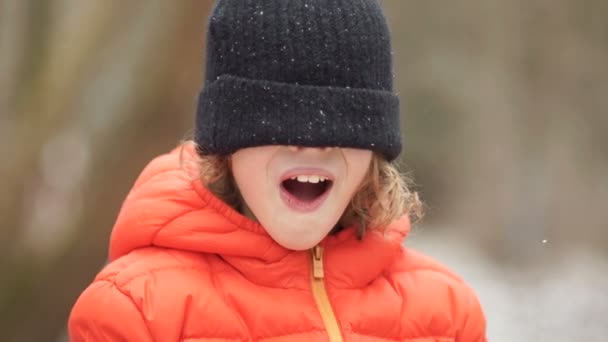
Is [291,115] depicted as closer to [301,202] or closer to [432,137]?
[301,202]

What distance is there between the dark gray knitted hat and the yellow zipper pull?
20cm

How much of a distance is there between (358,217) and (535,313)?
114 cm

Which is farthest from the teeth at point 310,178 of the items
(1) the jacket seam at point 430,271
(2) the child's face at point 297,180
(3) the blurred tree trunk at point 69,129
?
(3) the blurred tree trunk at point 69,129

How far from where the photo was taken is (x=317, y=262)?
1.52 meters

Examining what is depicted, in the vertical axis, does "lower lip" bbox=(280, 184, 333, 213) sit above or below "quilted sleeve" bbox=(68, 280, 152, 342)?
above

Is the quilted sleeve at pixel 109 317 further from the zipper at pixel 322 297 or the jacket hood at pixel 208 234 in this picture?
the zipper at pixel 322 297

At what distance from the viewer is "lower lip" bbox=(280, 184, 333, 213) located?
56.7 inches

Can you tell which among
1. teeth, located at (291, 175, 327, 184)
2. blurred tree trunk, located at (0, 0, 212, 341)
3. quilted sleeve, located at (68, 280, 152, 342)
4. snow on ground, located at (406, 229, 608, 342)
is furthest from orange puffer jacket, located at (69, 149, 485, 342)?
snow on ground, located at (406, 229, 608, 342)

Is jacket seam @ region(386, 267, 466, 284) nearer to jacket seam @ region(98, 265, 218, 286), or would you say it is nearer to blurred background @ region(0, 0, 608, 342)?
jacket seam @ region(98, 265, 218, 286)

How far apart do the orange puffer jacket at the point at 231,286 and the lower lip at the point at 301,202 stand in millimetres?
75

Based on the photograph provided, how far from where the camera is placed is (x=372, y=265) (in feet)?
5.12

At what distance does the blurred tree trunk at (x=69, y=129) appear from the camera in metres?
2.16

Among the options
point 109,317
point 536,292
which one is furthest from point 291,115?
point 536,292

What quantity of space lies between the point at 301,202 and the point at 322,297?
158mm
